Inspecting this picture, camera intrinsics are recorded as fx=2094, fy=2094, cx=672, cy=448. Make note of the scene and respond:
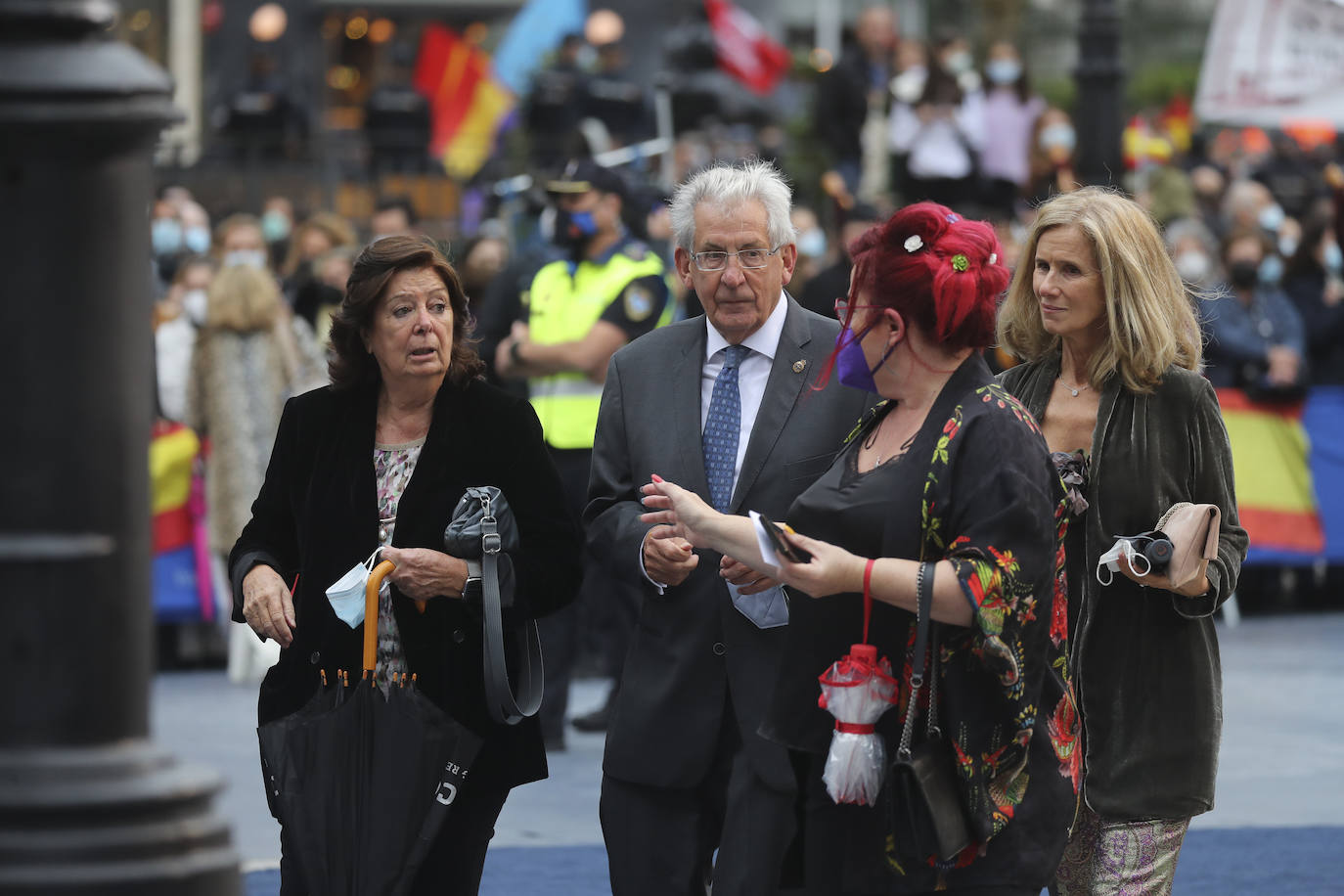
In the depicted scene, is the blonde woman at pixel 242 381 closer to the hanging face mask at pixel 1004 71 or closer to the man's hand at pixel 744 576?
the man's hand at pixel 744 576

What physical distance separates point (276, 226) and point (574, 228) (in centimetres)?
1057

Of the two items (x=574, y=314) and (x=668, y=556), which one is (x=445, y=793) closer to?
(x=668, y=556)

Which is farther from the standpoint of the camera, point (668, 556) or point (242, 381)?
point (242, 381)

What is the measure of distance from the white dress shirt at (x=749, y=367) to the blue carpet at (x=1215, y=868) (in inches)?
88.0

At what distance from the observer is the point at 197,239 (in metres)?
17.0

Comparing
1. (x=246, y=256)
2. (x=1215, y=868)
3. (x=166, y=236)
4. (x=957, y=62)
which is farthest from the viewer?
(x=166, y=236)

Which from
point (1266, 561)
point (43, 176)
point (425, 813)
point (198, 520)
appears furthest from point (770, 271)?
point (1266, 561)

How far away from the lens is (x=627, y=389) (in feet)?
16.8

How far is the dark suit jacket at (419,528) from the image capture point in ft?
15.8

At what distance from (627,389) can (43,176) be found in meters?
2.02

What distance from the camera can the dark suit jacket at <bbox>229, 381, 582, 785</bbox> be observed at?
4816 millimetres

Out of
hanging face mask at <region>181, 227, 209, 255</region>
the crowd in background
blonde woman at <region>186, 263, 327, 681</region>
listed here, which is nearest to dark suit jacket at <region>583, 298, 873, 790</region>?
the crowd in background

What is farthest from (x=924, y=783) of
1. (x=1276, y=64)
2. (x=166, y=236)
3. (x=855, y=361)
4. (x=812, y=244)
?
(x=166, y=236)

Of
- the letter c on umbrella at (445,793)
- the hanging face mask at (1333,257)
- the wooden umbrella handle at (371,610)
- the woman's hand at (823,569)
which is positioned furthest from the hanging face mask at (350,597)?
the hanging face mask at (1333,257)
